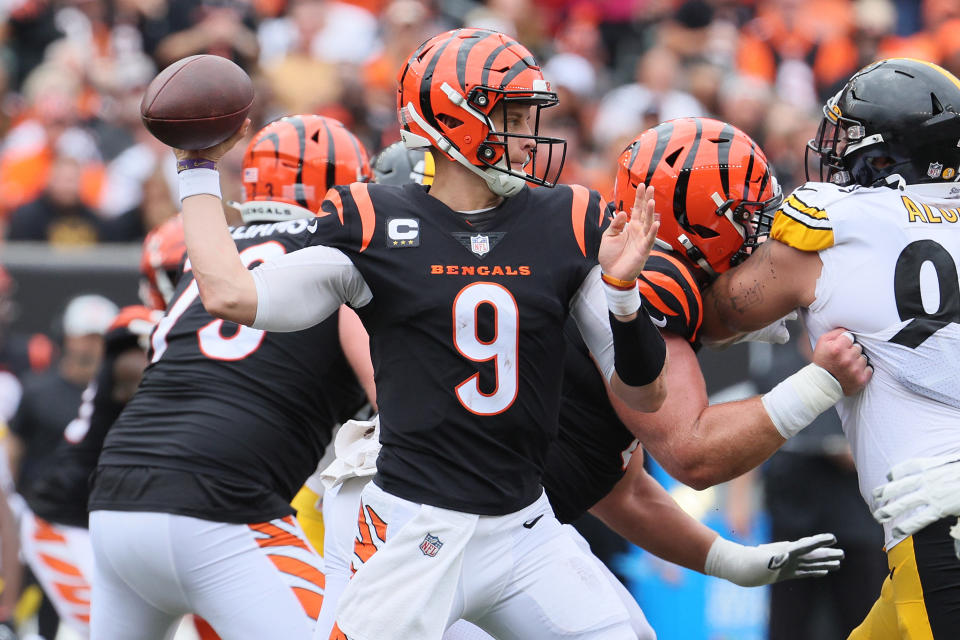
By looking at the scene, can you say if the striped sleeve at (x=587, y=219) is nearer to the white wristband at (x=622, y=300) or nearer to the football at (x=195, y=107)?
the white wristband at (x=622, y=300)

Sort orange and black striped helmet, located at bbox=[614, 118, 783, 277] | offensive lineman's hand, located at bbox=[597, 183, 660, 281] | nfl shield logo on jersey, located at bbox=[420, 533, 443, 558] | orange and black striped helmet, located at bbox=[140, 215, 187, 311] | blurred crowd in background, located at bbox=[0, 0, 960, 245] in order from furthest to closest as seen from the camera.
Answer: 1. blurred crowd in background, located at bbox=[0, 0, 960, 245]
2. orange and black striped helmet, located at bbox=[140, 215, 187, 311]
3. orange and black striped helmet, located at bbox=[614, 118, 783, 277]
4. nfl shield logo on jersey, located at bbox=[420, 533, 443, 558]
5. offensive lineman's hand, located at bbox=[597, 183, 660, 281]

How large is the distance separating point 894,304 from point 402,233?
52.2 inches

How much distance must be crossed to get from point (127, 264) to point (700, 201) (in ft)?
18.7

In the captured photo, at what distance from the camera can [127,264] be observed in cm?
892

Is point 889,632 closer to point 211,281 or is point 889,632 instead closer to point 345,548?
point 345,548

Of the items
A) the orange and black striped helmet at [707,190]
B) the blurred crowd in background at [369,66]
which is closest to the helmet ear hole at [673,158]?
the orange and black striped helmet at [707,190]

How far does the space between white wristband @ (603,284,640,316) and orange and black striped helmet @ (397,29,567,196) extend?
41cm

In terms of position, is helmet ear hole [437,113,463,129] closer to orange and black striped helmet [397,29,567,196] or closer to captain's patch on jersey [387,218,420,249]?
orange and black striped helmet [397,29,567,196]

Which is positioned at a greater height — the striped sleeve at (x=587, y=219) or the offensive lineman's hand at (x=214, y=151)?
the offensive lineman's hand at (x=214, y=151)

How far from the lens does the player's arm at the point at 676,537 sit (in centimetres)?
434

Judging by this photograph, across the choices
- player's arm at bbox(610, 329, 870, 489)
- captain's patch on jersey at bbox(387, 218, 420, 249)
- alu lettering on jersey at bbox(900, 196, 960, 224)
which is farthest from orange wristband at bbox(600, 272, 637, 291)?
alu lettering on jersey at bbox(900, 196, 960, 224)

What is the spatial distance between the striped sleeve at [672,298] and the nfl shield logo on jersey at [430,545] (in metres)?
0.97

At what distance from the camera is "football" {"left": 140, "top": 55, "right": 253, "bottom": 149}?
3318 mm

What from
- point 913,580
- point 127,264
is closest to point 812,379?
point 913,580
